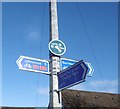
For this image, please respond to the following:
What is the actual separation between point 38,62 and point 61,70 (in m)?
0.58

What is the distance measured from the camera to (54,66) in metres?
6.36

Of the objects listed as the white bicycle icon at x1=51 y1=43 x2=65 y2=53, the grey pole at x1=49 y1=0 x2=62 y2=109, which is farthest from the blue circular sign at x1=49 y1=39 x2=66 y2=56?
the grey pole at x1=49 y1=0 x2=62 y2=109

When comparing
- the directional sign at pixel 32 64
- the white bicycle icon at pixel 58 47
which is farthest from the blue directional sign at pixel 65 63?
the directional sign at pixel 32 64

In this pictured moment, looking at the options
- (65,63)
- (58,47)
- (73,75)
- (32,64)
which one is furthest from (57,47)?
(73,75)

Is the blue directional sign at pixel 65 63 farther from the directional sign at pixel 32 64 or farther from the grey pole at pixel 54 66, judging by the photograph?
the directional sign at pixel 32 64

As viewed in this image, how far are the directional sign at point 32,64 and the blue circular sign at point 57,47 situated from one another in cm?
34

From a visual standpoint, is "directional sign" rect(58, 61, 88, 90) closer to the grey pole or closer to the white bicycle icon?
the grey pole

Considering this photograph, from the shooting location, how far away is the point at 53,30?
21.6 feet

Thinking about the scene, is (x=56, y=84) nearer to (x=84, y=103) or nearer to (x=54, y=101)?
(x=54, y=101)

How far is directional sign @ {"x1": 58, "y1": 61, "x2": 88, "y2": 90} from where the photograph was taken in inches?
217

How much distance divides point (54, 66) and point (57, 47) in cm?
48

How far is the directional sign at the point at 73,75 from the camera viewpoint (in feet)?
18.1

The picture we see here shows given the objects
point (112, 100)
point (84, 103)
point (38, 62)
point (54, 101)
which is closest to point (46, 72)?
point (38, 62)

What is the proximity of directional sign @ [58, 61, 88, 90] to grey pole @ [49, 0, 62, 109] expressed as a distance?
0.14 meters
